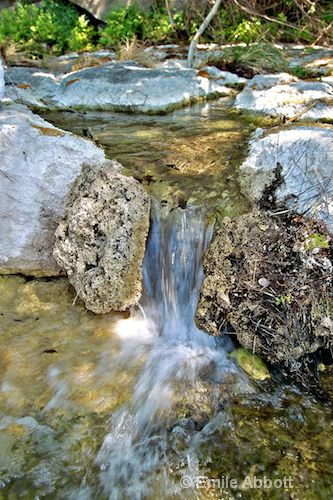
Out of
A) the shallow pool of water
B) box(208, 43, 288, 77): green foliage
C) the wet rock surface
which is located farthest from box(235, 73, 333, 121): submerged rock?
the wet rock surface

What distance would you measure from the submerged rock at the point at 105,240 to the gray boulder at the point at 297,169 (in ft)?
3.73

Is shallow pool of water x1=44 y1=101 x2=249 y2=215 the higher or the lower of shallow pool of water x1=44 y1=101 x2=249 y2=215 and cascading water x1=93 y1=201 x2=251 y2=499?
the higher

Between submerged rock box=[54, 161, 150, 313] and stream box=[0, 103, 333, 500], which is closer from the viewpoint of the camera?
stream box=[0, 103, 333, 500]

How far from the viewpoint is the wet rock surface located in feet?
10.4

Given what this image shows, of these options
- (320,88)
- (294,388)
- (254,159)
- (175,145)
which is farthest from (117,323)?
(320,88)

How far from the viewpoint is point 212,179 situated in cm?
420

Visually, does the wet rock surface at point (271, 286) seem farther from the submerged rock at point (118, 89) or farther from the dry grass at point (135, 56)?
the dry grass at point (135, 56)

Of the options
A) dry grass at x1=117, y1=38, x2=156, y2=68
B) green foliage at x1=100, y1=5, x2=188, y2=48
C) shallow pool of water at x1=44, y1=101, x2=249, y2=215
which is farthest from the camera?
green foliage at x1=100, y1=5, x2=188, y2=48

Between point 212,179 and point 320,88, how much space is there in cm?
383

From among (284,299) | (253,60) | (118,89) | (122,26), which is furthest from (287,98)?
(122,26)

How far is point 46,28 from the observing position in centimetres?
1213

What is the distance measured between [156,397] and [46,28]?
12.7 metres

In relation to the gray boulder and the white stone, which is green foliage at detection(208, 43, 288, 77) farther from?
the gray boulder

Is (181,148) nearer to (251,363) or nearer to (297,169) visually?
(297,169)
